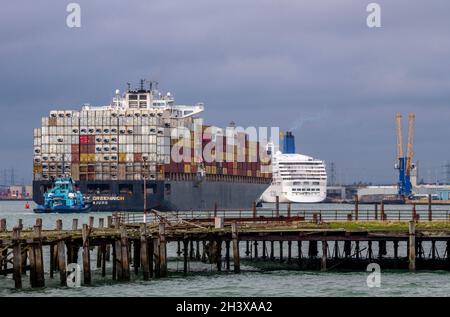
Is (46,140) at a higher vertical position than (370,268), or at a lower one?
higher

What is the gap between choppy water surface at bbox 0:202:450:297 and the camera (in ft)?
176

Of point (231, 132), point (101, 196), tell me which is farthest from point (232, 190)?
point (101, 196)

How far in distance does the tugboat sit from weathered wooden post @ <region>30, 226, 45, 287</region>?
114 metres

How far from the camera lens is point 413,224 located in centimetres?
6222

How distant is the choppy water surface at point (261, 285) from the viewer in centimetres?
5372

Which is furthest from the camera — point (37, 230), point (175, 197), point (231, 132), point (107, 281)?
point (231, 132)

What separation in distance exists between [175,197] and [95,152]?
46.4 feet

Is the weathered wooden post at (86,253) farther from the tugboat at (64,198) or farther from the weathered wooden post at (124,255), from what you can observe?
the tugboat at (64,198)

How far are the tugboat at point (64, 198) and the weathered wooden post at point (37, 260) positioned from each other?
373 ft

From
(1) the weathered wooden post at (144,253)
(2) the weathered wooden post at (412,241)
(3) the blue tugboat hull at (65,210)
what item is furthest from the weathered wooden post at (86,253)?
(3) the blue tugboat hull at (65,210)

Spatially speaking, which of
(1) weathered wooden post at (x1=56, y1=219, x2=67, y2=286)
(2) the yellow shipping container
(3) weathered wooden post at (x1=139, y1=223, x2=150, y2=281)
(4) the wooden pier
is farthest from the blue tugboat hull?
(1) weathered wooden post at (x1=56, y1=219, x2=67, y2=286)

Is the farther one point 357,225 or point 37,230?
point 357,225
